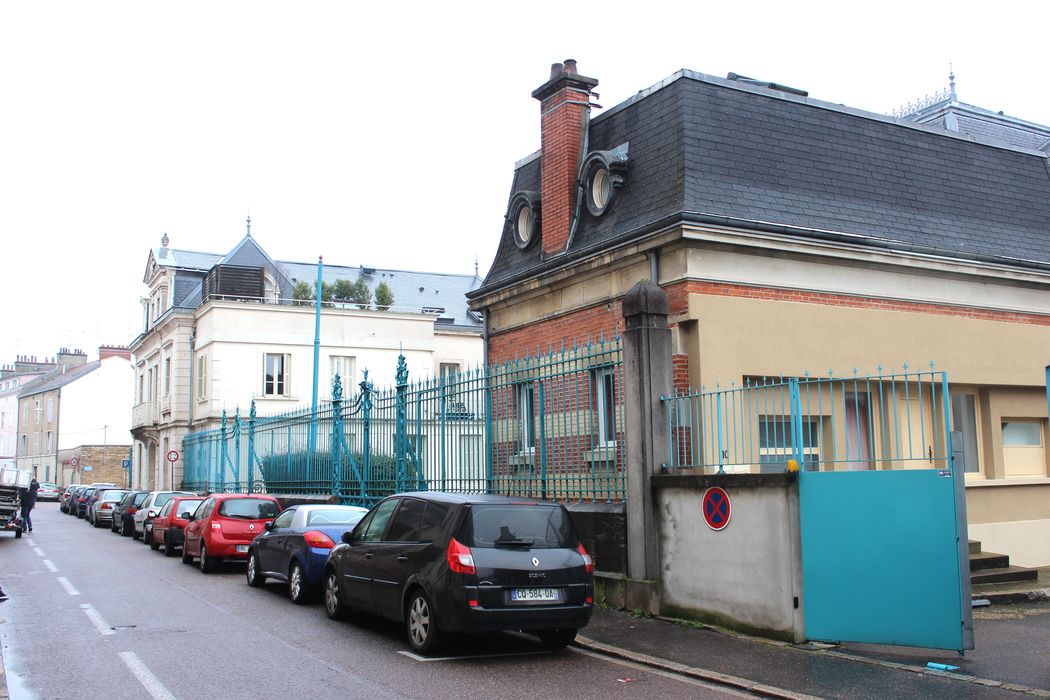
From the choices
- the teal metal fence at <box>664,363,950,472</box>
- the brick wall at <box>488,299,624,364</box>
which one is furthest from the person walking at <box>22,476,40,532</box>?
the teal metal fence at <box>664,363,950,472</box>

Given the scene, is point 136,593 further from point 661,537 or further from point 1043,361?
point 1043,361

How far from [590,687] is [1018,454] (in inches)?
436

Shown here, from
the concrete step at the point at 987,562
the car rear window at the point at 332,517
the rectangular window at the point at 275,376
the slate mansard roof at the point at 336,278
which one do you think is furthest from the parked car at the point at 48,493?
the concrete step at the point at 987,562

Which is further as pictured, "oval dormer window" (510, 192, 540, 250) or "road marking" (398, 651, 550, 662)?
"oval dormer window" (510, 192, 540, 250)

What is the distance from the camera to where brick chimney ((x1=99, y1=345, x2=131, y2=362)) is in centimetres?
7569

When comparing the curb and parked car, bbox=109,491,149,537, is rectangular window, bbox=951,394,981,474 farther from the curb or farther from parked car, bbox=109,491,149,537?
parked car, bbox=109,491,149,537

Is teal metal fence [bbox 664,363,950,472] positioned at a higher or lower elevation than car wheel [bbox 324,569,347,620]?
higher

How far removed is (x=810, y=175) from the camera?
15.2 m

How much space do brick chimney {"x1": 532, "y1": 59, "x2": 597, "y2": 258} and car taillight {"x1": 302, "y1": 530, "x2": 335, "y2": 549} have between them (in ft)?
21.3

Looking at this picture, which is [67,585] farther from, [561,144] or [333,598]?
[561,144]

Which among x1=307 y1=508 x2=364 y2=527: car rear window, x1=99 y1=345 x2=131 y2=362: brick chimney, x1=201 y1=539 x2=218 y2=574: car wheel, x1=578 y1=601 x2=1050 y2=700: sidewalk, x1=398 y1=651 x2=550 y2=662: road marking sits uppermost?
x1=99 y1=345 x2=131 y2=362: brick chimney

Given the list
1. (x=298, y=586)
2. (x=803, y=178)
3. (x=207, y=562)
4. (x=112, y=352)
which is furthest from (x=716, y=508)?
(x=112, y=352)

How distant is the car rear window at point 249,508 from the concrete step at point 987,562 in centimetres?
1147

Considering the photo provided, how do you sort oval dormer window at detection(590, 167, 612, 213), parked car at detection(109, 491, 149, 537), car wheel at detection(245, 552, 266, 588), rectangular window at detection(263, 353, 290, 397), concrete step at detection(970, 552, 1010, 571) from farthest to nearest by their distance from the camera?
1. rectangular window at detection(263, 353, 290, 397)
2. parked car at detection(109, 491, 149, 537)
3. oval dormer window at detection(590, 167, 612, 213)
4. car wheel at detection(245, 552, 266, 588)
5. concrete step at detection(970, 552, 1010, 571)
